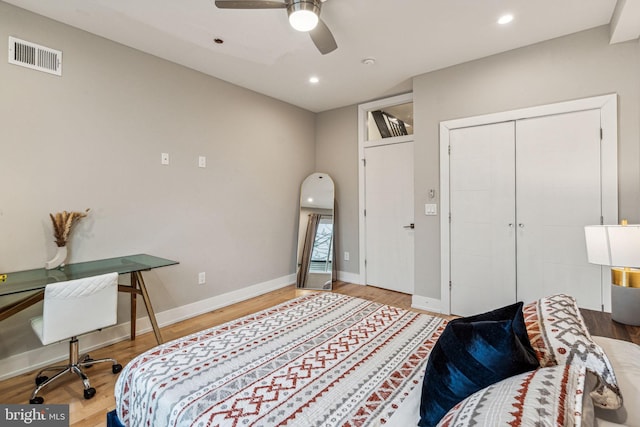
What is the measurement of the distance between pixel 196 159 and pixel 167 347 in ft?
7.57

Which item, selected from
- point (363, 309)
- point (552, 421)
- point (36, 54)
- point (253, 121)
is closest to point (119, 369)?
point (363, 309)

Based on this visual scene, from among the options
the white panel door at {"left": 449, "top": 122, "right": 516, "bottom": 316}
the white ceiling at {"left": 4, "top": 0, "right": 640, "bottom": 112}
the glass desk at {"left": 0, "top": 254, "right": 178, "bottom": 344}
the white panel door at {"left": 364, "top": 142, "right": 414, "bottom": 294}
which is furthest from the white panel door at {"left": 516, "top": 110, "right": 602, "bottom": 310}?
the glass desk at {"left": 0, "top": 254, "right": 178, "bottom": 344}

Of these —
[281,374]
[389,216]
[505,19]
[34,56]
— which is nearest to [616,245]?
[281,374]

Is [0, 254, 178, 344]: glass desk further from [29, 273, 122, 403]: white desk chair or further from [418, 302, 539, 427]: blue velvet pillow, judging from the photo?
A: [418, 302, 539, 427]: blue velvet pillow

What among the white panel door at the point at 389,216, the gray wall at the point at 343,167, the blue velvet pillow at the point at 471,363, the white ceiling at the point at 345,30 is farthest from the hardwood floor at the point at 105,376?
the white ceiling at the point at 345,30

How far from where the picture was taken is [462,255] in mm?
3113

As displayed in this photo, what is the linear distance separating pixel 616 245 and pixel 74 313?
3.09m

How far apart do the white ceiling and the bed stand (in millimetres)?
2119

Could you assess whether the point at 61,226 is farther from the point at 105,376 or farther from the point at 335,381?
the point at 335,381

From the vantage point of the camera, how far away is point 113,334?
2.66 metres

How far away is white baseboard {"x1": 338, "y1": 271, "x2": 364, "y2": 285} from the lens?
4407mm

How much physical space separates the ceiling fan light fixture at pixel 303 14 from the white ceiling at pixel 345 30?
0.30 metres

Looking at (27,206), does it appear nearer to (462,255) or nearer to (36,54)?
(36,54)

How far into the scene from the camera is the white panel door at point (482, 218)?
2.87 meters
